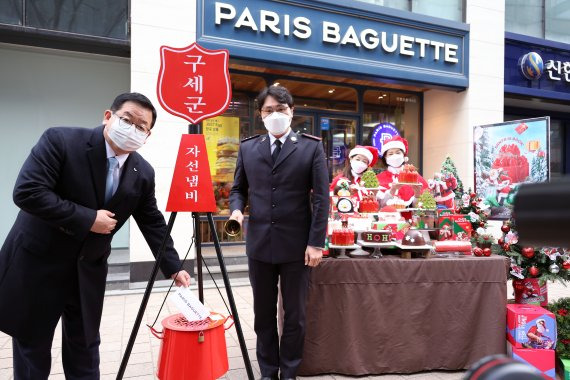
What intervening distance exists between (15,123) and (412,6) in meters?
7.05

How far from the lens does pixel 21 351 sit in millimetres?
1951

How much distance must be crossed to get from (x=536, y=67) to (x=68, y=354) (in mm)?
9029

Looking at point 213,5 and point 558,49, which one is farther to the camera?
point 558,49

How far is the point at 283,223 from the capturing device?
2551 mm

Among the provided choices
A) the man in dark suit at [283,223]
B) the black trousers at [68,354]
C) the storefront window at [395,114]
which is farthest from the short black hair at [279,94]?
the storefront window at [395,114]

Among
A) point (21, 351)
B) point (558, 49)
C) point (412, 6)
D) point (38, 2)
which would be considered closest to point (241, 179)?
point (21, 351)

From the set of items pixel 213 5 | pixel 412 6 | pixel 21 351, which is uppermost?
pixel 412 6

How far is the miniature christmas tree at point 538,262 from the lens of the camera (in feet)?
10.1

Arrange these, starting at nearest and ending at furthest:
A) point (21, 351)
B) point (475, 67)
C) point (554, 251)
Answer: point (21, 351)
point (554, 251)
point (475, 67)

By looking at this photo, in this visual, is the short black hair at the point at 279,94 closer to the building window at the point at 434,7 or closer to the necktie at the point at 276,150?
the necktie at the point at 276,150

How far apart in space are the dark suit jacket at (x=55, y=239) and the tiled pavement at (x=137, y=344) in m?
1.21

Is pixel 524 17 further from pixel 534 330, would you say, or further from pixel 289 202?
pixel 289 202

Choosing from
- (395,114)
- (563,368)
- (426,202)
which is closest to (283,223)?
(426,202)

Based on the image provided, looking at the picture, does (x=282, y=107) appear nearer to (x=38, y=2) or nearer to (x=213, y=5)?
(x=213, y=5)
